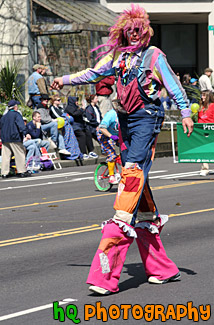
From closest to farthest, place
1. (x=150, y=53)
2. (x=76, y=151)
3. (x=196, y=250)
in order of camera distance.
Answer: (x=150, y=53) < (x=196, y=250) < (x=76, y=151)

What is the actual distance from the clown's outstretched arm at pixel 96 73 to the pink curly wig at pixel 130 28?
0.12m

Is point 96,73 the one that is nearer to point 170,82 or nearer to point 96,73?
point 96,73

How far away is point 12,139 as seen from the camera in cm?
1897

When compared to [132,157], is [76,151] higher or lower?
lower

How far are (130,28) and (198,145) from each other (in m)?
11.0

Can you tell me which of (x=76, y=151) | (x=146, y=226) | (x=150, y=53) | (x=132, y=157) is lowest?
(x=76, y=151)

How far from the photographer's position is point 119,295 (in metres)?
6.42

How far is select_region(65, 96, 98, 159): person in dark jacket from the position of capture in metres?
22.7

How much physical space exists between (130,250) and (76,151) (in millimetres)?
13645

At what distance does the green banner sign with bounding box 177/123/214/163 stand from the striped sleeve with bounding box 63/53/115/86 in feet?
33.4

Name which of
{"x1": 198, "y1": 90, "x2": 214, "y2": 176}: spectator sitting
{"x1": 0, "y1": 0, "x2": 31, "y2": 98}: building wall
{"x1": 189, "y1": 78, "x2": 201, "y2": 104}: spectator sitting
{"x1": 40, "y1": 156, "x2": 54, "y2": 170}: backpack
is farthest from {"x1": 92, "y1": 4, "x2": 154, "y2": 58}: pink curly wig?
{"x1": 189, "y1": 78, "x2": 201, "y2": 104}: spectator sitting

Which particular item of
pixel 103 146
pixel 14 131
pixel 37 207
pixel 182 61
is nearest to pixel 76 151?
pixel 14 131

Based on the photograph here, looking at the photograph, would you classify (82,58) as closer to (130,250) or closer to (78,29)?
(78,29)

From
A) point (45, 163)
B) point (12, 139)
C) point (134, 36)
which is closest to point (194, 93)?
point (45, 163)
